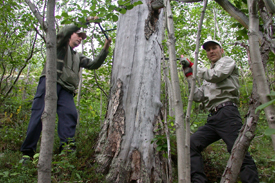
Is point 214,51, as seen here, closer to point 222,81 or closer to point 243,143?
point 222,81

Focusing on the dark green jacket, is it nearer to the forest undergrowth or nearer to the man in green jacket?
the man in green jacket

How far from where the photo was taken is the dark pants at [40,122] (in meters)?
3.14

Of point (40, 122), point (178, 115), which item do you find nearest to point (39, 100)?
point (40, 122)

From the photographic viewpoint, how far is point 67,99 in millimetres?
3432

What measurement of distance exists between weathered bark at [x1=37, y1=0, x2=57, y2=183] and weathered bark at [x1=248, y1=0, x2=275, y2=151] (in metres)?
1.22

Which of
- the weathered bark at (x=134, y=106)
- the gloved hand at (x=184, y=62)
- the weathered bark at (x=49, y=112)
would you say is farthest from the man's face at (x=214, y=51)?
the weathered bark at (x=49, y=112)

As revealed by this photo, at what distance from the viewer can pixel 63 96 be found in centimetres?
343

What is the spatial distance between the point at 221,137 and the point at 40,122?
2707 mm

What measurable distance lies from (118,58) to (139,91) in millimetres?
671

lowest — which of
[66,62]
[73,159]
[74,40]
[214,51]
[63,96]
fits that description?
[73,159]

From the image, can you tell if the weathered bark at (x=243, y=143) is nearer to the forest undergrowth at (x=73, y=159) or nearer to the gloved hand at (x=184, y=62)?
the forest undergrowth at (x=73, y=159)

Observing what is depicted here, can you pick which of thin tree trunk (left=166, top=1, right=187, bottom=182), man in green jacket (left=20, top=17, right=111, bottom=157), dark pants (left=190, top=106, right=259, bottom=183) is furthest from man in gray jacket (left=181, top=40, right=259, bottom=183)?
man in green jacket (left=20, top=17, right=111, bottom=157)

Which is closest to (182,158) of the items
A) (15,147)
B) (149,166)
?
(149,166)

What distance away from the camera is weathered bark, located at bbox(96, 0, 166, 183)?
2.73 m
